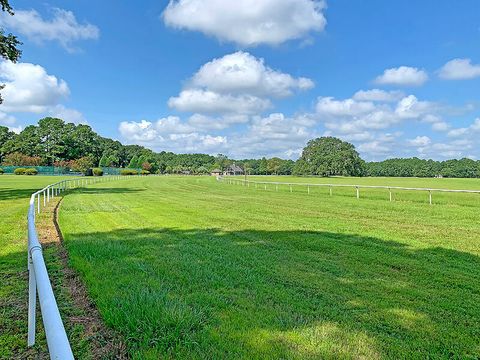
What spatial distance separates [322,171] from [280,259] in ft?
345

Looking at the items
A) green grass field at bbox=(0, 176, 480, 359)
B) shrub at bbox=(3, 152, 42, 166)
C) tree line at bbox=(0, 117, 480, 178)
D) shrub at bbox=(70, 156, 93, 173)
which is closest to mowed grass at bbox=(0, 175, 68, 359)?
green grass field at bbox=(0, 176, 480, 359)

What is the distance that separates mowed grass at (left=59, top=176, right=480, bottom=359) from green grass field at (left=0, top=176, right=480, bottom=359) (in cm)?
2

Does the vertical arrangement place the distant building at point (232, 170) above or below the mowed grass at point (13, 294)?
above

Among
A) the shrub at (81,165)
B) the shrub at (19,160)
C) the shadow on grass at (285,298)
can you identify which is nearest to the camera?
the shadow on grass at (285,298)

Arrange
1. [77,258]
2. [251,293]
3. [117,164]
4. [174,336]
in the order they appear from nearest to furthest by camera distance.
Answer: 1. [174,336]
2. [251,293]
3. [77,258]
4. [117,164]

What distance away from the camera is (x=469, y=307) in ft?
14.2

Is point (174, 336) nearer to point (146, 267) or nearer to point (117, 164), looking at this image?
point (146, 267)

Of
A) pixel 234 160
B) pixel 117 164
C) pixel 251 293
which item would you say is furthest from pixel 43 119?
pixel 251 293

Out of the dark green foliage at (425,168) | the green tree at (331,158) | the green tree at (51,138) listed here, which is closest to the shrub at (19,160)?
the green tree at (51,138)

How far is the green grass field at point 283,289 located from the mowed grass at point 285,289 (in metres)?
0.02

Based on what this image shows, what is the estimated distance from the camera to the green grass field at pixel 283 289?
11.1ft

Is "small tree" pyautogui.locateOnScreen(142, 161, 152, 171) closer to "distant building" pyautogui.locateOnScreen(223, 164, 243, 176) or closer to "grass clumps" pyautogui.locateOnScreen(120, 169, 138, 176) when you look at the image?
"grass clumps" pyautogui.locateOnScreen(120, 169, 138, 176)

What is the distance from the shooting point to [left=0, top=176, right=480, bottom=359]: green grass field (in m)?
3.38

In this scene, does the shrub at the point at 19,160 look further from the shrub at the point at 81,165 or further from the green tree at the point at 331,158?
the green tree at the point at 331,158
